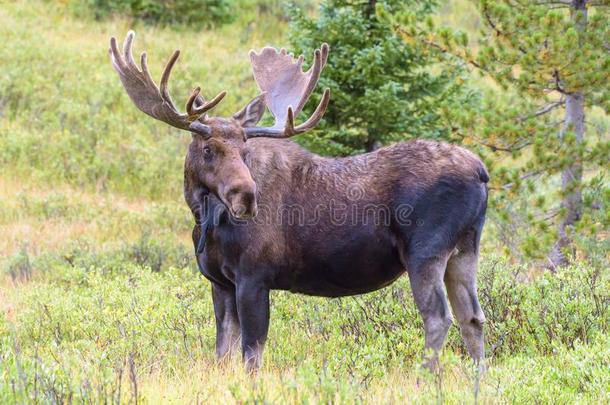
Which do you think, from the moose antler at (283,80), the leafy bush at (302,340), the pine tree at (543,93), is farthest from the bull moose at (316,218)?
the pine tree at (543,93)

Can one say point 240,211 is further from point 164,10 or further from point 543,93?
point 164,10

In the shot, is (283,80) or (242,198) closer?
(242,198)

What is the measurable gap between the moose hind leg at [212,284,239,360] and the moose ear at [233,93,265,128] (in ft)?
4.16

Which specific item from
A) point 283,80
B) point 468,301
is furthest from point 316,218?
point 283,80

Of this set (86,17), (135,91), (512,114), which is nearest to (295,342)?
(135,91)

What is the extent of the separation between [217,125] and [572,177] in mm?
5293

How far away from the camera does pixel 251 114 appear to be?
22.8ft

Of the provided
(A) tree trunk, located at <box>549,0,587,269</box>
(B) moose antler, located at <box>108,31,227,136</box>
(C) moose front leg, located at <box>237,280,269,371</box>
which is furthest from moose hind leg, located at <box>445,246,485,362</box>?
(A) tree trunk, located at <box>549,0,587,269</box>

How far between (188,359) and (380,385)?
1.61 meters

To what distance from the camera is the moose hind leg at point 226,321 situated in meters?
6.92

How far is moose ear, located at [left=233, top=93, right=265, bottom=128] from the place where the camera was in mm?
6900

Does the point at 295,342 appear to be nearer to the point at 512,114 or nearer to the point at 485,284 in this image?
the point at 485,284

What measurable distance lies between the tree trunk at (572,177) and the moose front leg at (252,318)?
4562mm

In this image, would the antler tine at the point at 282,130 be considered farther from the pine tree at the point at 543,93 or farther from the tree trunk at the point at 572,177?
the tree trunk at the point at 572,177
